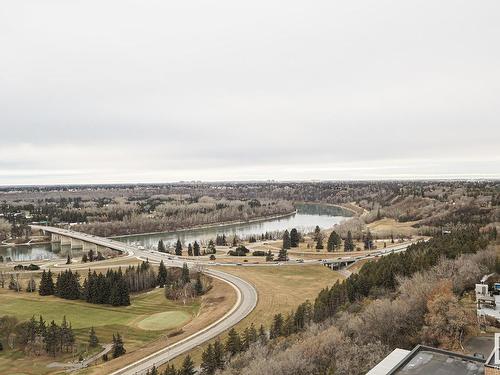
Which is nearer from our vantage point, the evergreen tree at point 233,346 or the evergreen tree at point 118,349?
the evergreen tree at point 233,346

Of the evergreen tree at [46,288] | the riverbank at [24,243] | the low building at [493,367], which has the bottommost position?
the riverbank at [24,243]

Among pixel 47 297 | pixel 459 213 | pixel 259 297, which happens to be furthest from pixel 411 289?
pixel 459 213

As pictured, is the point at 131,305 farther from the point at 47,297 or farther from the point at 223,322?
the point at 223,322

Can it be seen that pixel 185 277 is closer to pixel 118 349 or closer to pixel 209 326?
pixel 209 326

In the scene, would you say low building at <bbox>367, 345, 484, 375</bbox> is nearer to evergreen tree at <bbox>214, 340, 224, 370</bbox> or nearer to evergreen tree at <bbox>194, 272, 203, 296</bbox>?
evergreen tree at <bbox>214, 340, 224, 370</bbox>

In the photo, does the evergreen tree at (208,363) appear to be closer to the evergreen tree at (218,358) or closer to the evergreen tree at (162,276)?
the evergreen tree at (218,358)

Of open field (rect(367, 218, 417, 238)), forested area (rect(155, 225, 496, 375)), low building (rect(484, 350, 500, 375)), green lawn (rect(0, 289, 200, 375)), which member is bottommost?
green lawn (rect(0, 289, 200, 375))

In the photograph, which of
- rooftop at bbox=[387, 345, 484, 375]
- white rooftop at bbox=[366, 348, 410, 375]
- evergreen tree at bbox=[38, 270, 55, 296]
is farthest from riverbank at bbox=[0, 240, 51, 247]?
rooftop at bbox=[387, 345, 484, 375]

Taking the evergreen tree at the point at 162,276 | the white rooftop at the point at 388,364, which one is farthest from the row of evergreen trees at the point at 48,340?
the white rooftop at the point at 388,364
